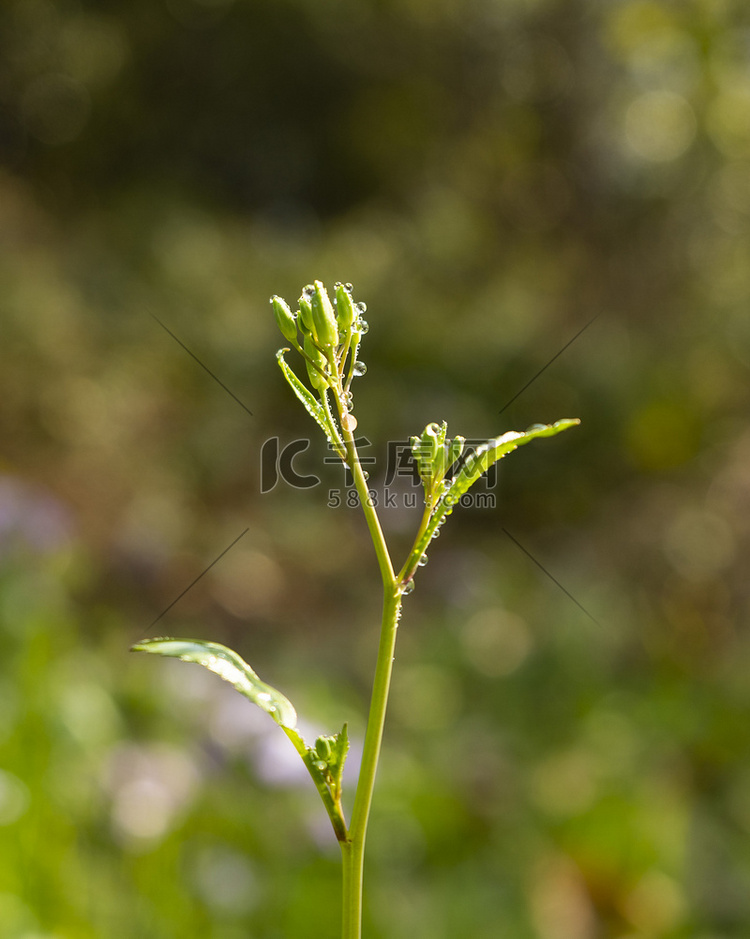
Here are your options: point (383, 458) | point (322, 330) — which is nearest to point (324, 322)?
point (322, 330)

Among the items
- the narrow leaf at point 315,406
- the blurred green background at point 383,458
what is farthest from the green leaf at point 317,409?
the blurred green background at point 383,458

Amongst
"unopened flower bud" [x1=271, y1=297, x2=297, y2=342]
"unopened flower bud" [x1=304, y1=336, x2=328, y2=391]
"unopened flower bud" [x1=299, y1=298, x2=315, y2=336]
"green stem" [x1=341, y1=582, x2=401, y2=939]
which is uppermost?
"unopened flower bud" [x1=271, y1=297, x2=297, y2=342]

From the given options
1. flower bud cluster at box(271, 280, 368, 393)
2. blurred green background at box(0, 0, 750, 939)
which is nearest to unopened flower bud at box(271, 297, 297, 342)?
flower bud cluster at box(271, 280, 368, 393)

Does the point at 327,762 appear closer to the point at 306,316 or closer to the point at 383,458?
the point at 306,316

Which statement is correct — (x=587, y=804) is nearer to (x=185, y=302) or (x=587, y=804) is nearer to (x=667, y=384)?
(x=667, y=384)

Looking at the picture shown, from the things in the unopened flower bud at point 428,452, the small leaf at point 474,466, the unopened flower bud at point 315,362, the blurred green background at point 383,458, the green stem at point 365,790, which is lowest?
the green stem at point 365,790

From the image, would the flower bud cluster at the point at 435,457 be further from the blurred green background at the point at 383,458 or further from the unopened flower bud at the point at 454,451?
the blurred green background at the point at 383,458

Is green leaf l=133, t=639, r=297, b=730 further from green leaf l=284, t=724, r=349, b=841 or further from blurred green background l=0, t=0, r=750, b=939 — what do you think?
blurred green background l=0, t=0, r=750, b=939
